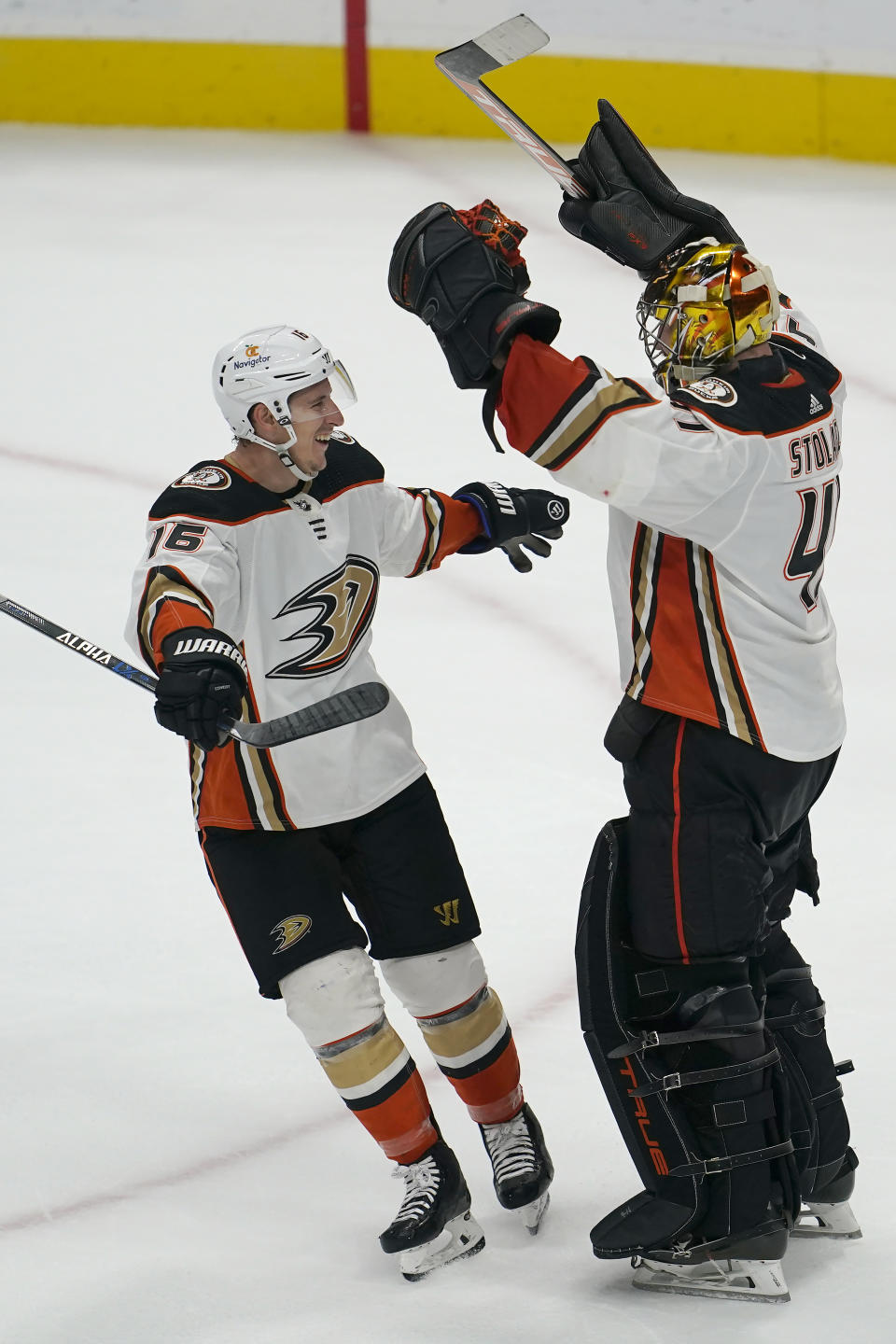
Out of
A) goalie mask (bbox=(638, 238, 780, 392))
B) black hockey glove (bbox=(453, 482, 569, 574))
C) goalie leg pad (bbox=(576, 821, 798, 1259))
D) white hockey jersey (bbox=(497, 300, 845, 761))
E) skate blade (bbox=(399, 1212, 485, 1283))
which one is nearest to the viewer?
white hockey jersey (bbox=(497, 300, 845, 761))

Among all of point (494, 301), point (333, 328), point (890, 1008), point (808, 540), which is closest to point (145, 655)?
point (494, 301)

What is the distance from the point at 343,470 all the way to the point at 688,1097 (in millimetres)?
977

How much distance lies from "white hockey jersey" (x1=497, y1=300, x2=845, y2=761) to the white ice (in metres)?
0.80

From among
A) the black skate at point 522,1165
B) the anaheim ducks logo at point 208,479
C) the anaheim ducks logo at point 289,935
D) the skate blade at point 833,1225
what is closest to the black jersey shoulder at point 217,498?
the anaheim ducks logo at point 208,479

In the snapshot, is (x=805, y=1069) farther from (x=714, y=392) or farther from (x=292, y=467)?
(x=292, y=467)

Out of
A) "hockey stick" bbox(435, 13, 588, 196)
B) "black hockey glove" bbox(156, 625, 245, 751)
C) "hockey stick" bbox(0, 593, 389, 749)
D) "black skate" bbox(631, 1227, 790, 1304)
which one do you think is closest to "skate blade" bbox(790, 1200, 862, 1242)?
"black skate" bbox(631, 1227, 790, 1304)

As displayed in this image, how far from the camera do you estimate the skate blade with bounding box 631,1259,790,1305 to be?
2436 millimetres

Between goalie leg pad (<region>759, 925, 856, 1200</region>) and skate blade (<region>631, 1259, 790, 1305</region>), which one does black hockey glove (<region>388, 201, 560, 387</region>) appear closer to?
goalie leg pad (<region>759, 925, 856, 1200</region>)

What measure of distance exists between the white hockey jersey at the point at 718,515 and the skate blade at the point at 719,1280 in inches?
27.1

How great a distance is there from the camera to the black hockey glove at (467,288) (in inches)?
87.4

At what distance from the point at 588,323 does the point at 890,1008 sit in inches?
121

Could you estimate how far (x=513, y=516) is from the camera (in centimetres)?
277

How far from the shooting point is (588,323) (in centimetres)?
573

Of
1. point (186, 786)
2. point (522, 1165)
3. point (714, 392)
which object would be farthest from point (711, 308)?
point (186, 786)
